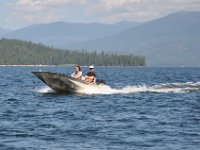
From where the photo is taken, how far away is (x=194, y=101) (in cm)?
4203

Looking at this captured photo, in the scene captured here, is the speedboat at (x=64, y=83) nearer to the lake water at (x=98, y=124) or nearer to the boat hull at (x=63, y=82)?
the boat hull at (x=63, y=82)

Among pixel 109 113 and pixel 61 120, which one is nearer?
pixel 61 120

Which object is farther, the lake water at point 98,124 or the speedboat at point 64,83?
the speedboat at point 64,83

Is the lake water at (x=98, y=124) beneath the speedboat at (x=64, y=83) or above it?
beneath

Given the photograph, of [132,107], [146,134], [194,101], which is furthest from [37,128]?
[194,101]

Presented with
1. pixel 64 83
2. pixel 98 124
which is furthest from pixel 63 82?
pixel 98 124

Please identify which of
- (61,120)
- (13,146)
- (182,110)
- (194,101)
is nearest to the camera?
(13,146)

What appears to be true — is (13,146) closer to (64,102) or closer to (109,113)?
(109,113)

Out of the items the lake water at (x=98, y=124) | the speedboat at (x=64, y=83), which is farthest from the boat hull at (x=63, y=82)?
the lake water at (x=98, y=124)

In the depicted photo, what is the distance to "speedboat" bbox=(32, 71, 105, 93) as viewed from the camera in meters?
44.8

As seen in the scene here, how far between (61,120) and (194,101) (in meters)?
16.9

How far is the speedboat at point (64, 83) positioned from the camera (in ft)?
147

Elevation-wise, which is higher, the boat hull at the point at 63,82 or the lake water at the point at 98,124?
the boat hull at the point at 63,82

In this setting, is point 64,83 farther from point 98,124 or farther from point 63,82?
point 98,124
